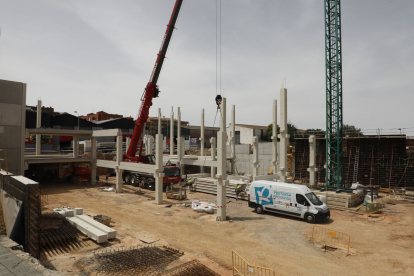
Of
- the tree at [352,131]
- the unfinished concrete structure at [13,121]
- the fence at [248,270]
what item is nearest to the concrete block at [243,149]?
the tree at [352,131]

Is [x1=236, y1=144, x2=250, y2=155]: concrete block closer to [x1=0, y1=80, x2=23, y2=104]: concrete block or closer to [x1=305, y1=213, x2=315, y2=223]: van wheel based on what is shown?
[x1=305, y1=213, x2=315, y2=223]: van wheel

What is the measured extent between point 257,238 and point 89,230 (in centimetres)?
748

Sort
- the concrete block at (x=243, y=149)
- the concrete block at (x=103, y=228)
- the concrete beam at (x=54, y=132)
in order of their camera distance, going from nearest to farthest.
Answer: the concrete block at (x=103, y=228) → the concrete beam at (x=54, y=132) → the concrete block at (x=243, y=149)

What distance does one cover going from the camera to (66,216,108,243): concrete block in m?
10.4

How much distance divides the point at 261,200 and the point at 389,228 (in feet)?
22.2

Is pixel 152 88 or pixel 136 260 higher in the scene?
pixel 152 88

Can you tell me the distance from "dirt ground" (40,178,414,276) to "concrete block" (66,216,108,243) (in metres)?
0.27

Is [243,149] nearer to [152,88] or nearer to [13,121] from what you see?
[152,88]

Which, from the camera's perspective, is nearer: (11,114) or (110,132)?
(11,114)

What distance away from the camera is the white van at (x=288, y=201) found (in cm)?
1386

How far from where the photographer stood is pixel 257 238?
38.1 feet

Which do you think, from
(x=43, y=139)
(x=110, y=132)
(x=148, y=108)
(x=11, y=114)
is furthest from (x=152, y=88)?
(x=43, y=139)

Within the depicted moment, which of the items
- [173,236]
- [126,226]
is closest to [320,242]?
[173,236]

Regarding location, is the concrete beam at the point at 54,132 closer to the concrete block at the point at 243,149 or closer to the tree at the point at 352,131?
the concrete block at the point at 243,149
